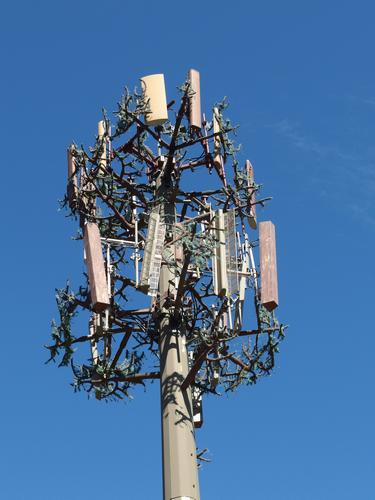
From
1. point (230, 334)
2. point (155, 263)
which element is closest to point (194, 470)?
point (230, 334)

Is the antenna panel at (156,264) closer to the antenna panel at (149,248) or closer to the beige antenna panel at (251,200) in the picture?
the antenna panel at (149,248)

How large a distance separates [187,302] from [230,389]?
161 cm

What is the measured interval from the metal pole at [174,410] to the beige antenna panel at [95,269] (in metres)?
1.62

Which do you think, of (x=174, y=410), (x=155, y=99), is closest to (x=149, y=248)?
(x=174, y=410)

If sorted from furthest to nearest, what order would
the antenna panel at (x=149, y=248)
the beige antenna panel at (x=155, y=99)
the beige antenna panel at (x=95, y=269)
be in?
the beige antenna panel at (x=155, y=99), the antenna panel at (x=149, y=248), the beige antenna panel at (x=95, y=269)

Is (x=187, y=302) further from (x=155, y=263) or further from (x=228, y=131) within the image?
(x=228, y=131)

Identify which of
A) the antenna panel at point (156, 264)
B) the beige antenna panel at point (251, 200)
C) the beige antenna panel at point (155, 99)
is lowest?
the antenna panel at point (156, 264)

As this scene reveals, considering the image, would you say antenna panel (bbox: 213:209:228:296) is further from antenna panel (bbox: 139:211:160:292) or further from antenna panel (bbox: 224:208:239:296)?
antenna panel (bbox: 139:211:160:292)

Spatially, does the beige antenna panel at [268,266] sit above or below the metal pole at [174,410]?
above

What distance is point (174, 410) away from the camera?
1486 centimetres

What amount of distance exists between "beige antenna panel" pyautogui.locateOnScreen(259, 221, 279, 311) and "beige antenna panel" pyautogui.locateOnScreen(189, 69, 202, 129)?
2.26 metres

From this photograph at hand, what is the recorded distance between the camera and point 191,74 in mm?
16969

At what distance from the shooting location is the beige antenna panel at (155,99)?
16.7m

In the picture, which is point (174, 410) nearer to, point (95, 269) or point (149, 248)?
point (95, 269)
